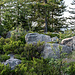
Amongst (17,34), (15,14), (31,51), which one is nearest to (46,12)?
(15,14)

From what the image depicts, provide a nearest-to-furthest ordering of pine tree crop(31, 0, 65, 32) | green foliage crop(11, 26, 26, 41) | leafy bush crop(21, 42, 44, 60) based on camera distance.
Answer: leafy bush crop(21, 42, 44, 60), green foliage crop(11, 26, 26, 41), pine tree crop(31, 0, 65, 32)

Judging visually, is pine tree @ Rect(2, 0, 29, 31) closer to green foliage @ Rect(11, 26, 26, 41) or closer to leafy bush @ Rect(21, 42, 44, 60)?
green foliage @ Rect(11, 26, 26, 41)

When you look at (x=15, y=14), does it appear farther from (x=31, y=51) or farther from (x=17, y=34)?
(x=31, y=51)

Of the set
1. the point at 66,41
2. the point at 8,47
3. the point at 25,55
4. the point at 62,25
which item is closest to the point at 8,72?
the point at 25,55

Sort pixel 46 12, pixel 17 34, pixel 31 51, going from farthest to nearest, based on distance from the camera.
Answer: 1. pixel 46 12
2. pixel 17 34
3. pixel 31 51

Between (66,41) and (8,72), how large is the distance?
5050mm

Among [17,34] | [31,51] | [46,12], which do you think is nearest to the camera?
[31,51]

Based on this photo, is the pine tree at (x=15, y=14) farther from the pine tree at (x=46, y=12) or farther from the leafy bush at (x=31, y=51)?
the leafy bush at (x=31, y=51)

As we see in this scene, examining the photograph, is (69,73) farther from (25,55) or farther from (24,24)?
(24,24)

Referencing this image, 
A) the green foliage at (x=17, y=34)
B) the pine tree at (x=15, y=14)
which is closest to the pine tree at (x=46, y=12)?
the pine tree at (x=15, y=14)

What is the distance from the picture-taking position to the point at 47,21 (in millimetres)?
17250

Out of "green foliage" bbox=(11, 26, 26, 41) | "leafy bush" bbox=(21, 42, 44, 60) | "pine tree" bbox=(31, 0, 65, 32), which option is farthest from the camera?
"pine tree" bbox=(31, 0, 65, 32)

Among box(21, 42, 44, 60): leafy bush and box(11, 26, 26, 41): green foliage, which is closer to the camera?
box(21, 42, 44, 60): leafy bush

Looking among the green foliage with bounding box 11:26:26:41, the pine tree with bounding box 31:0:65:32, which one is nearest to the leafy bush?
the green foliage with bounding box 11:26:26:41
